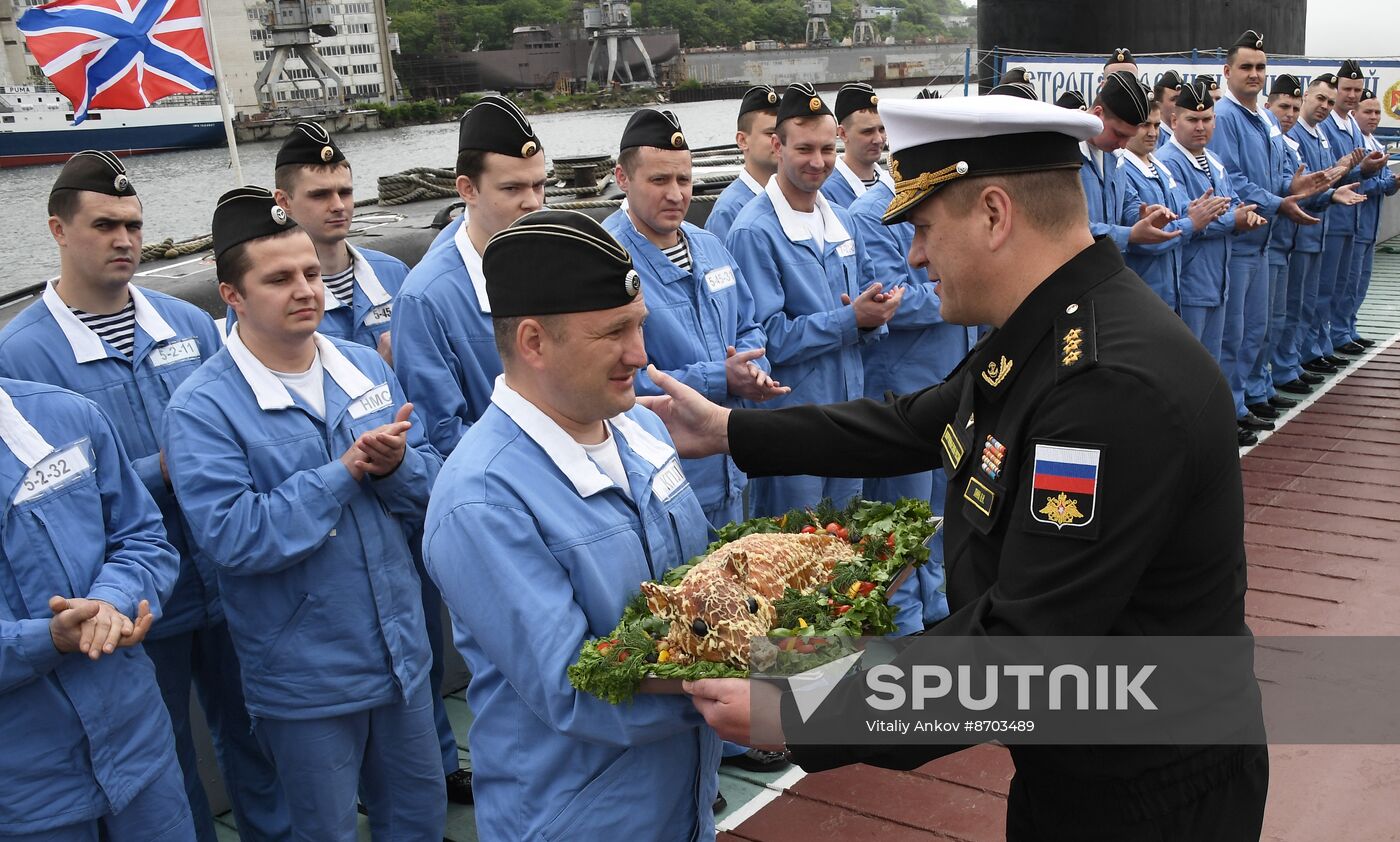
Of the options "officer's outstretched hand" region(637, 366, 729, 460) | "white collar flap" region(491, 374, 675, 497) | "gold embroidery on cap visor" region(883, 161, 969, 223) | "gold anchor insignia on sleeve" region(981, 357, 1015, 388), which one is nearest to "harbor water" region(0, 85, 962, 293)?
"officer's outstretched hand" region(637, 366, 729, 460)

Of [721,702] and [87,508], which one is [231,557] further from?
[721,702]

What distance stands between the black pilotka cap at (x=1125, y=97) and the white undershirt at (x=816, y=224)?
7.88 ft

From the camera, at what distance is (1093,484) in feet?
6.00

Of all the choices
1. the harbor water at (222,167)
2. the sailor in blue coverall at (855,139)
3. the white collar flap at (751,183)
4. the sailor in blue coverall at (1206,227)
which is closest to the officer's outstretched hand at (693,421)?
the white collar flap at (751,183)

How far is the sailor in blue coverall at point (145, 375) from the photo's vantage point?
140 inches

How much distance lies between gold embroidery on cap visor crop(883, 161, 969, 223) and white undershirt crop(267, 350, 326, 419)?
181 centimetres

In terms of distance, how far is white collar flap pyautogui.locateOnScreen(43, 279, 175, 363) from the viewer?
3594 millimetres

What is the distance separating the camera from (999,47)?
38.1ft

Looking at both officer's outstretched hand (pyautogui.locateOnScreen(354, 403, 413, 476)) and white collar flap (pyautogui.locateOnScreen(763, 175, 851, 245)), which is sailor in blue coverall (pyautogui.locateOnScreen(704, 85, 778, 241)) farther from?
officer's outstretched hand (pyautogui.locateOnScreen(354, 403, 413, 476))

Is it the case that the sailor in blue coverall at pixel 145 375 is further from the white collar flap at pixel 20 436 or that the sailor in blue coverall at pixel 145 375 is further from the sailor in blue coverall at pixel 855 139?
the sailor in blue coverall at pixel 855 139

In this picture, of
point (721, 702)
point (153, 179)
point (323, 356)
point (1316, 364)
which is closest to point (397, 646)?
point (323, 356)

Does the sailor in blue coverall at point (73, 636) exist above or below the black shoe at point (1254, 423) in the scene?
above

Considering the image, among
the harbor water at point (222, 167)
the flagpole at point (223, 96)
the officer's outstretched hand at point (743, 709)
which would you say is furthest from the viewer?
the harbor water at point (222, 167)

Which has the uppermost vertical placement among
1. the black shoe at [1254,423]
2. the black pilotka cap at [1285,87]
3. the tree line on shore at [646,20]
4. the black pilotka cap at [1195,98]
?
the tree line on shore at [646,20]
